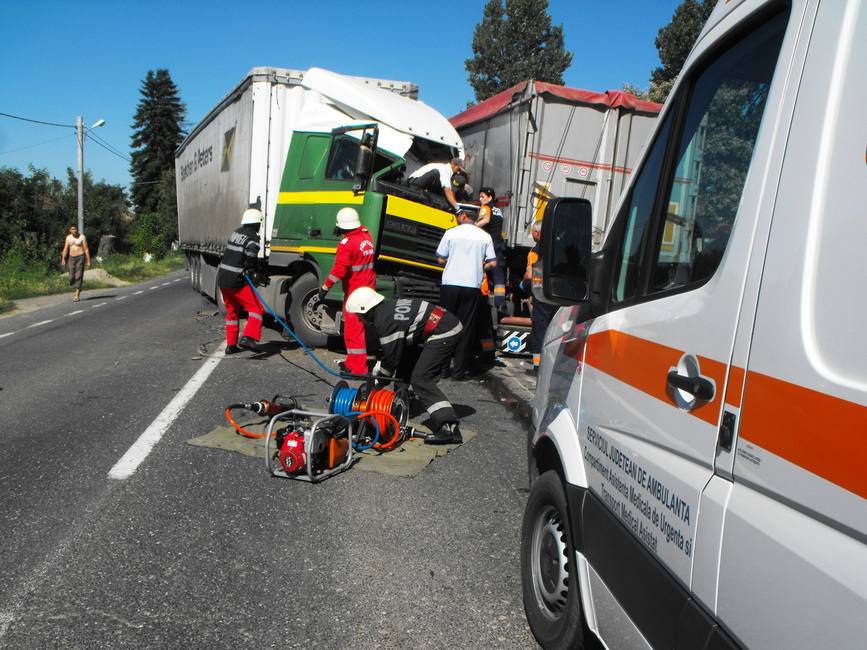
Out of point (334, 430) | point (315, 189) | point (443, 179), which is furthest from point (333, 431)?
point (443, 179)

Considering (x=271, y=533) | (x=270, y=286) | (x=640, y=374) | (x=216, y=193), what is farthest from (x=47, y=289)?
(x=640, y=374)

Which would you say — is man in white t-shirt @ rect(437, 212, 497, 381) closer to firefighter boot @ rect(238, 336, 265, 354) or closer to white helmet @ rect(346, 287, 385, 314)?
white helmet @ rect(346, 287, 385, 314)

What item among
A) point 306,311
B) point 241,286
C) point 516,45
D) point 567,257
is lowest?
point 306,311

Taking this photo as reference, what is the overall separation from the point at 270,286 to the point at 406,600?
7.42 meters

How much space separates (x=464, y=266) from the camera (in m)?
8.15

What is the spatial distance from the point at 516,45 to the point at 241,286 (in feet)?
136

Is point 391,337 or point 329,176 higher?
point 329,176

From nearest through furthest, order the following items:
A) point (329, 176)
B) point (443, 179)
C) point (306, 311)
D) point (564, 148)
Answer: point (329, 176) → point (443, 179) → point (306, 311) → point (564, 148)

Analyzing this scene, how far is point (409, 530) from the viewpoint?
408 cm

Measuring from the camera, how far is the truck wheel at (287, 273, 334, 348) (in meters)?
9.89

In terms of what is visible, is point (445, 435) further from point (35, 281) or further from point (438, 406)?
point (35, 281)

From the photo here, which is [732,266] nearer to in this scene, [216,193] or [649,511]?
[649,511]

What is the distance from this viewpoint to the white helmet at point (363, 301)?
19.3ft

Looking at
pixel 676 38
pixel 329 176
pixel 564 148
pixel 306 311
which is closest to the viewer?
pixel 329 176
